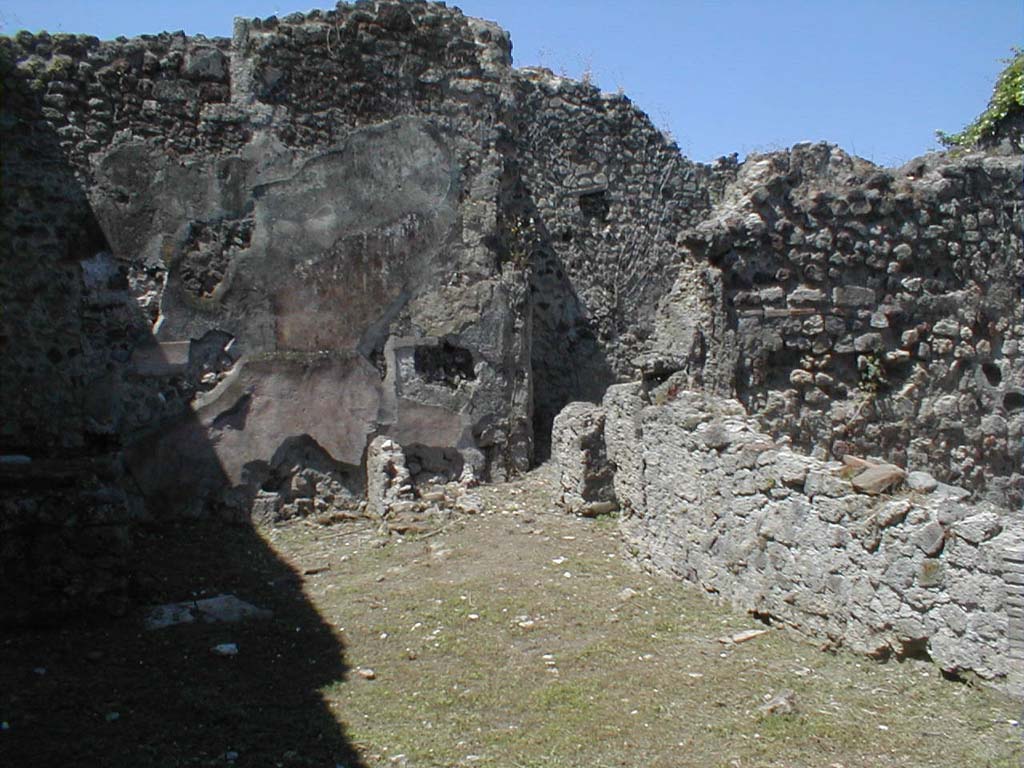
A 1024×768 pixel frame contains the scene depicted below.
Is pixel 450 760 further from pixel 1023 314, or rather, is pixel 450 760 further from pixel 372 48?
pixel 372 48

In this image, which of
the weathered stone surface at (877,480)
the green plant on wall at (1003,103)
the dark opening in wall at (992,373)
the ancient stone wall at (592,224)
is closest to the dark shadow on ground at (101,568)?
the weathered stone surface at (877,480)

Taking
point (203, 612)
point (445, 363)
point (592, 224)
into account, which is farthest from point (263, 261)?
point (592, 224)

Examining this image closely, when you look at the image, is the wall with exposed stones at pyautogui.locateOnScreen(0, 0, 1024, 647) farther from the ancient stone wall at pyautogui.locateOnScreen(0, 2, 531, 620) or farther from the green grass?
the green grass

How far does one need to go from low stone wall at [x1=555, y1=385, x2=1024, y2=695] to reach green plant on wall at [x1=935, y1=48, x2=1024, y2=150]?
8801 mm

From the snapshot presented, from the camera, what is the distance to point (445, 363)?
357 inches

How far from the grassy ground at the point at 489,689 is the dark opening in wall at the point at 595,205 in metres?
6.29

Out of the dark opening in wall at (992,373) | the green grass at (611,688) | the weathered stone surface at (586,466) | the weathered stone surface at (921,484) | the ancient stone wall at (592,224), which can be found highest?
the ancient stone wall at (592,224)

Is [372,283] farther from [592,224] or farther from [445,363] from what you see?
[592,224]

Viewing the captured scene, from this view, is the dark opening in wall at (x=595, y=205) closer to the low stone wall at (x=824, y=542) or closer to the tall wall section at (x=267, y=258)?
the tall wall section at (x=267, y=258)

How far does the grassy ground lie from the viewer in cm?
379

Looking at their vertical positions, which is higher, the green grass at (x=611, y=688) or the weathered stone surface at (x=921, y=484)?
the weathered stone surface at (x=921, y=484)

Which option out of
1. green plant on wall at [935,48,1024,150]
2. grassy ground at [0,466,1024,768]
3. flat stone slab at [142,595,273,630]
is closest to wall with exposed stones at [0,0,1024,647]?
flat stone slab at [142,595,273,630]

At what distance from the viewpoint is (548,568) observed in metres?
6.56

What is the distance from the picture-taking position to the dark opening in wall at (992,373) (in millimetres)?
6953
